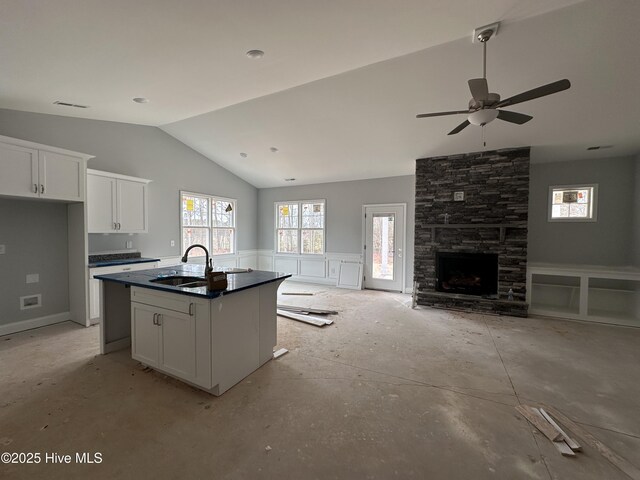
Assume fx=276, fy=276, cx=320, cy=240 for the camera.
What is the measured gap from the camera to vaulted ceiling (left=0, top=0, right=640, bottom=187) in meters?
2.13

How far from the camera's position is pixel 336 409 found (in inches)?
86.6

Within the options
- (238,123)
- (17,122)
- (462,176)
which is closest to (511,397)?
(462,176)

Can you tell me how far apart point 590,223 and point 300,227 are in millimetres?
6076

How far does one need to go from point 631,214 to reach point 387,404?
5691 mm

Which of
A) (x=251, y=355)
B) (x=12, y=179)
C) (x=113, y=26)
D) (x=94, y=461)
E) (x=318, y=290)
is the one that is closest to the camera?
(x=94, y=461)

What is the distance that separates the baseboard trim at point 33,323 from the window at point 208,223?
2384mm

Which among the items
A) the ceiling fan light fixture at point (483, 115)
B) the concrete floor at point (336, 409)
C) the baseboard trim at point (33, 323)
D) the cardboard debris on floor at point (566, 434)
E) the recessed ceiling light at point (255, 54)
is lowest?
the concrete floor at point (336, 409)

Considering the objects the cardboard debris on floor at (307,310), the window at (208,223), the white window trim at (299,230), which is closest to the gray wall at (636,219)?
the cardboard debris on floor at (307,310)

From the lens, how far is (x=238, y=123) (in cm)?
504

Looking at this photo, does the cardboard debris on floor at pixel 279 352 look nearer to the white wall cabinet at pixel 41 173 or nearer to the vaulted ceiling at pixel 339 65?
the vaulted ceiling at pixel 339 65

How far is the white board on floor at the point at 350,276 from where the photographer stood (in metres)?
6.76

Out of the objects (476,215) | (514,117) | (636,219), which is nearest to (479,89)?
(514,117)

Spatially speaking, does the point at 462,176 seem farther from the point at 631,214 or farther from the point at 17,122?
the point at 17,122

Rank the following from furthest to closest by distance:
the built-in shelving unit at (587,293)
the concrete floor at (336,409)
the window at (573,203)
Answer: the window at (573,203)
the built-in shelving unit at (587,293)
the concrete floor at (336,409)
